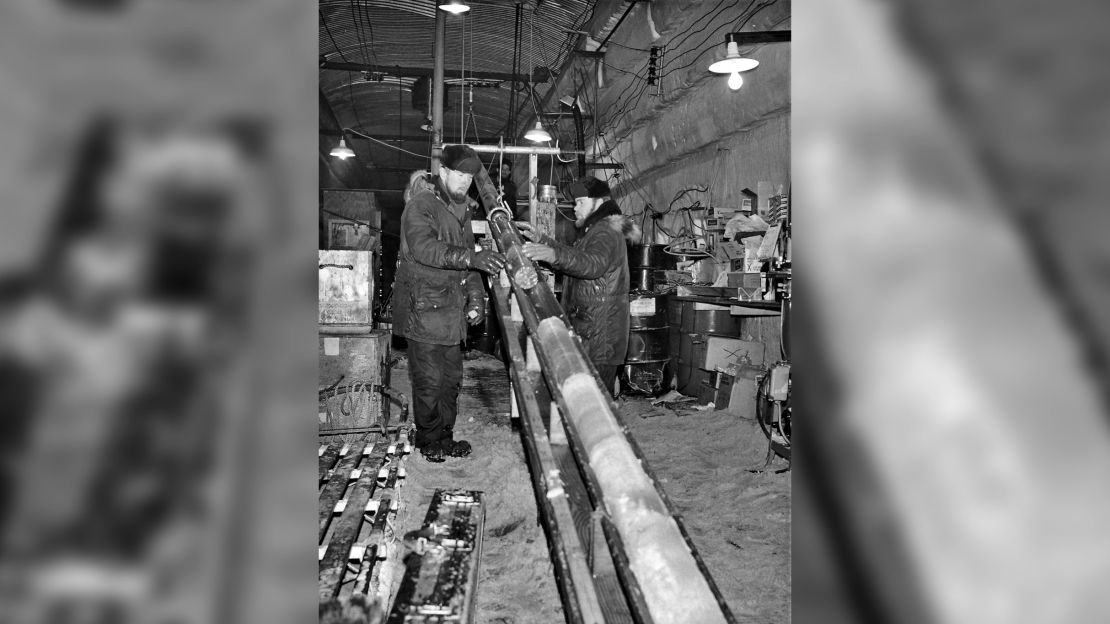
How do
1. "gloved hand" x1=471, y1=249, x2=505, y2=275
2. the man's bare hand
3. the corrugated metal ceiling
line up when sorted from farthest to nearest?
1. the corrugated metal ceiling
2. the man's bare hand
3. "gloved hand" x1=471, y1=249, x2=505, y2=275

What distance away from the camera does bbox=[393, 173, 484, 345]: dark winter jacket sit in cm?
423

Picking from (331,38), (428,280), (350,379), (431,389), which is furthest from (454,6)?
(431,389)

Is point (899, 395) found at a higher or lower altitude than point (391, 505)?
higher

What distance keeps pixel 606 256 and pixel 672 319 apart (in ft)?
8.62

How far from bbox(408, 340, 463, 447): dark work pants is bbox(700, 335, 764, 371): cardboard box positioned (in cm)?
291

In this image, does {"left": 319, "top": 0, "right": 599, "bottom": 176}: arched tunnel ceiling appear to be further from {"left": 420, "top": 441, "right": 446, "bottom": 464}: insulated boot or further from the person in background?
{"left": 420, "top": 441, "right": 446, "bottom": 464}: insulated boot

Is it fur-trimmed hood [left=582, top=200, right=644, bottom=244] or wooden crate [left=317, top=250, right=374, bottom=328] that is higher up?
fur-trimmed hood [left=582, top=200, right=644, bottom=244]

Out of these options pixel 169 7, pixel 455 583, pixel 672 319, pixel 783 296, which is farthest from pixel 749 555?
pixel 672 319

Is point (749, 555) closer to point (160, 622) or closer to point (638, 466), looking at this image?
point (638, 466)

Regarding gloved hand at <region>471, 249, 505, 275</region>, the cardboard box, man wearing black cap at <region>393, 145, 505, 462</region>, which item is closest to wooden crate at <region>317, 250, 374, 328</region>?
man wearing black cap at <region>393, 145, 505, 462</region>

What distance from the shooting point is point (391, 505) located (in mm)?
3182

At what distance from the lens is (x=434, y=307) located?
4.30 meters

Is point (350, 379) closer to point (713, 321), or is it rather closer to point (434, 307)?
point (434, 307)

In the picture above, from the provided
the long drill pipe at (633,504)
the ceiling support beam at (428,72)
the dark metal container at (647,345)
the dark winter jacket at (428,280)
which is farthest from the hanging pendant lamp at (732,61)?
the ceiling support beam at (428,72)
